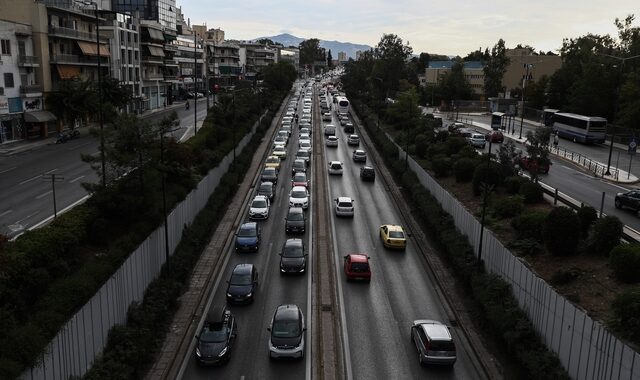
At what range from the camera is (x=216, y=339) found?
21.2m

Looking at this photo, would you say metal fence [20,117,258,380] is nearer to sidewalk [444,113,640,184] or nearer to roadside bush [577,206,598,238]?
roadside bush [577,206,598,238]

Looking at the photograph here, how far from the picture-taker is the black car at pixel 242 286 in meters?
26.0

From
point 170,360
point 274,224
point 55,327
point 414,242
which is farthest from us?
point 274,224

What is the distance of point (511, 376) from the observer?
19.8 meters

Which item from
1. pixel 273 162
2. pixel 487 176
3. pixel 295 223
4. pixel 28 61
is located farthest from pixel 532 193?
pixel 28 61

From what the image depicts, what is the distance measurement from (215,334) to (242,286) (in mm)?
4973

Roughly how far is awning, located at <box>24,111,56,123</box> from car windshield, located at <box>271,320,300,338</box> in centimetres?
5163

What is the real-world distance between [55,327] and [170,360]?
602 centimetres

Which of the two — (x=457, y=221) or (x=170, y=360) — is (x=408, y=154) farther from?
(x=170, y=360)

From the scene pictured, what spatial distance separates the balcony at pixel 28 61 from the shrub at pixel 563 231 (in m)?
57.7

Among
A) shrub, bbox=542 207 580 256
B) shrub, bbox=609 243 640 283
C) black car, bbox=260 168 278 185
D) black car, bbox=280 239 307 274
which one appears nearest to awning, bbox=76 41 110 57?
black car, bbox=260 168 278 185

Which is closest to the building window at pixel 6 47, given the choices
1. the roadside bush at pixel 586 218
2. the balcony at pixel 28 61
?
the balcony at pixel 28 61

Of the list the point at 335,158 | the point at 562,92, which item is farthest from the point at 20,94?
the point at 562,92

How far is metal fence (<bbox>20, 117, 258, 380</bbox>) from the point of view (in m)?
15.8
